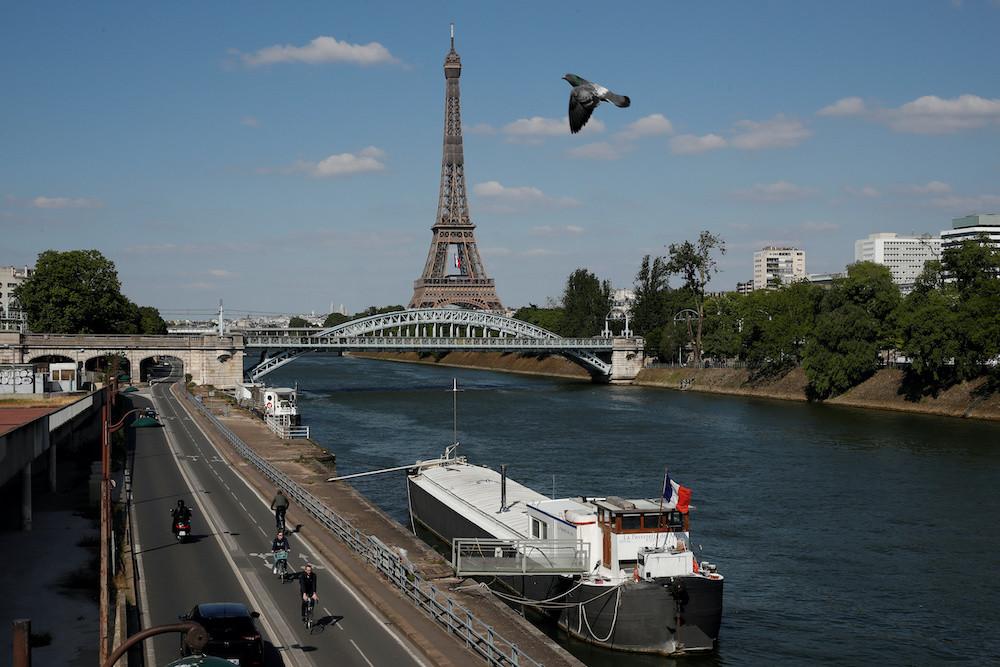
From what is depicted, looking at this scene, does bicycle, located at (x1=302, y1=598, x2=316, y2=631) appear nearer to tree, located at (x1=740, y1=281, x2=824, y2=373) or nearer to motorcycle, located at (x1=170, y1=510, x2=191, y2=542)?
motorcycle, located at (x1=170, y1=510, x2=191, y2=542)

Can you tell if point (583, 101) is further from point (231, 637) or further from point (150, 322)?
point (150, 322)

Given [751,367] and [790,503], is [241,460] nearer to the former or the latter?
[790,503]

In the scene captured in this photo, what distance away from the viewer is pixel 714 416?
7962cm

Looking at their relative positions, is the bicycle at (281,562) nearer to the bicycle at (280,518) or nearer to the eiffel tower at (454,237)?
the bicycle at (280,518)

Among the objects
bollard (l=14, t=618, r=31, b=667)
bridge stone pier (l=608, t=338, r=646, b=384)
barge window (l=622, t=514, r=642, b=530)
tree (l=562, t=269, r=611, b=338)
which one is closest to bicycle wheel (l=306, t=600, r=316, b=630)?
barge window (l=622, t=514, r=642, b=530)

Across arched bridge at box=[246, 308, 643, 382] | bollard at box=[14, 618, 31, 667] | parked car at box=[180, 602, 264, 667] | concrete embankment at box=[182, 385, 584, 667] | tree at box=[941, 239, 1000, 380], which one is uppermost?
tree at box=[941, 239, 1000, 380]

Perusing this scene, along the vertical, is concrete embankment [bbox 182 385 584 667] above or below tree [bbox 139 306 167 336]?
below

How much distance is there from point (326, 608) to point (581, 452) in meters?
37.2

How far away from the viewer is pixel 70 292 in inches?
4471

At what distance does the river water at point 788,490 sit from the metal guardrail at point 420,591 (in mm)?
5014

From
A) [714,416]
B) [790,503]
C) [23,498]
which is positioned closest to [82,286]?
[714,416]

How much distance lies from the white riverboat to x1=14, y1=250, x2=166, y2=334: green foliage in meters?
99.4

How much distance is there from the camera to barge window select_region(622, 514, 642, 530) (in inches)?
983

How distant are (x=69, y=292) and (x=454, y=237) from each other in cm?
8078
